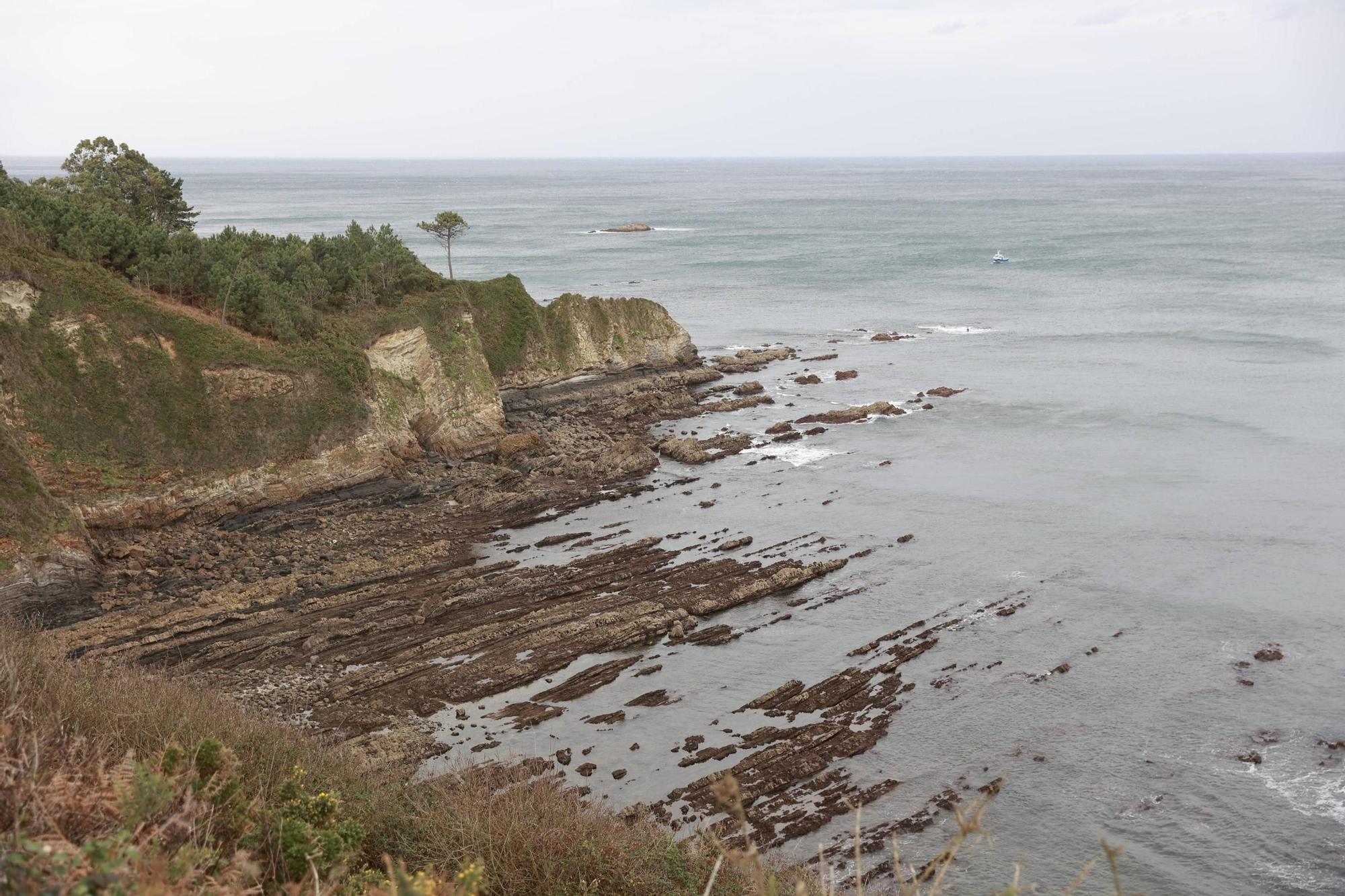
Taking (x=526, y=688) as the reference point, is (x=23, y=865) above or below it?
above

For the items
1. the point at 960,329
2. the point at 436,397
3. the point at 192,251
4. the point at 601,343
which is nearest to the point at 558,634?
the point at 436,397

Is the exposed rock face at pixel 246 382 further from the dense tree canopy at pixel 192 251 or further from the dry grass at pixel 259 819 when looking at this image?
the dry grass at pixel 259 819

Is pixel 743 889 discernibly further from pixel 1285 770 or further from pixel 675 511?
pixel 675 511

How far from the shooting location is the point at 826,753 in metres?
25.5

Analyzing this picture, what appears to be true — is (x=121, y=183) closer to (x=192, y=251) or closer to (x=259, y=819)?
(x=192, y=251)

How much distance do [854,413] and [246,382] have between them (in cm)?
3335

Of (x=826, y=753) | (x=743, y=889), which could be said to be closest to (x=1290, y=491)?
(x=826, y=753)

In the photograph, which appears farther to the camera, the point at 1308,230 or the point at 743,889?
the point at 1308,230

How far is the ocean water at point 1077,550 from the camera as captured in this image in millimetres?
23844

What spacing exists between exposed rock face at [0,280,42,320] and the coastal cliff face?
5 cm

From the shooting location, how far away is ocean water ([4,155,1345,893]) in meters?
23.8

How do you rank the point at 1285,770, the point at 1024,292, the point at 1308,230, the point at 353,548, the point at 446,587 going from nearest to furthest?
1. the point at 1285,770
2. the point at 446,587
3. the point at 353,548
4. the point at 1024,292
5. the point at 1308,230

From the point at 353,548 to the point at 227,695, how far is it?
1099 cm

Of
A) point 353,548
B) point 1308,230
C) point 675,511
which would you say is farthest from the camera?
point 1308,230
